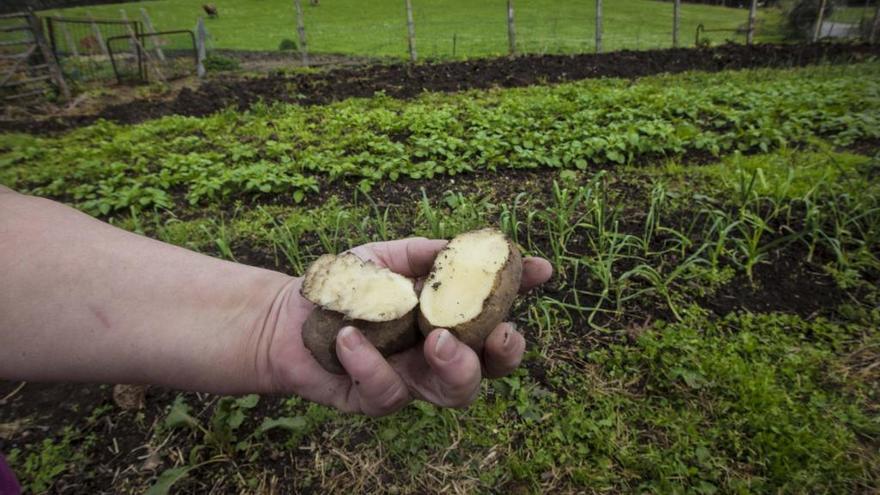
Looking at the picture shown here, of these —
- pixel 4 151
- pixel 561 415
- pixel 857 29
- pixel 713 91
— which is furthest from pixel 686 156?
pixel 857 29

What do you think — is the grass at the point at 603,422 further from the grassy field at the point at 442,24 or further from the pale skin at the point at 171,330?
the grassy field at the point at 442,24

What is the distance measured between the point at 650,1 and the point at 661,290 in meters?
40.2

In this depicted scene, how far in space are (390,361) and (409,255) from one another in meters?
0.45

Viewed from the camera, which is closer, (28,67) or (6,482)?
(6,482)

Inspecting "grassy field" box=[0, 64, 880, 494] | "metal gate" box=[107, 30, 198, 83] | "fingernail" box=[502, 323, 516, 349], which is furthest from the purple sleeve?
"metal gate" box=[107, 30, 198, 83]

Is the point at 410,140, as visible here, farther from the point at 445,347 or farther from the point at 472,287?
the point at 445,347

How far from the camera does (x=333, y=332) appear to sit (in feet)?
4.94

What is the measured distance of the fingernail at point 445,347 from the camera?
135 centimetres

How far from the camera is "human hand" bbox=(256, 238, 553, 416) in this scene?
1.37 meters

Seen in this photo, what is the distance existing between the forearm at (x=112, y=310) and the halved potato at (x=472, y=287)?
0.65 meters

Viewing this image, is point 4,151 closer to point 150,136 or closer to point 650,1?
point 150,136

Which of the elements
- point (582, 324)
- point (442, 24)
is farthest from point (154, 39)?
point (582, 324)

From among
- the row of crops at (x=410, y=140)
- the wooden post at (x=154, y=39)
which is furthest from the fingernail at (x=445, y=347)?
the wooden post at (x=154, y=39)

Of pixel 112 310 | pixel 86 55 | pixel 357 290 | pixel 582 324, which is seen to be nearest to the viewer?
pixel 112 310
